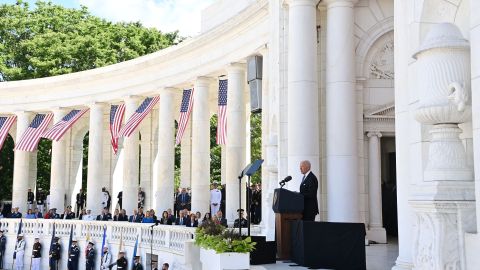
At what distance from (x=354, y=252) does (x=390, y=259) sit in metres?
4.37

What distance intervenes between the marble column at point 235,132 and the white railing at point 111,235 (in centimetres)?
770

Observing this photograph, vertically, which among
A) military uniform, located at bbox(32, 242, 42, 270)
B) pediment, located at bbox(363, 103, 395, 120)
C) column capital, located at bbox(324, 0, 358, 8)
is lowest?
military uniform, located at bbox(32, 242, 42, 270)

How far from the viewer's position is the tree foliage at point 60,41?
82688mm

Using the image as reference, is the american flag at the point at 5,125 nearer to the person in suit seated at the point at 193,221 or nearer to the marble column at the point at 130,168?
the marble column at the point at 130,168

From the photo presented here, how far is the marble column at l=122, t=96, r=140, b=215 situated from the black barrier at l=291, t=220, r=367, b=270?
41.5 metres

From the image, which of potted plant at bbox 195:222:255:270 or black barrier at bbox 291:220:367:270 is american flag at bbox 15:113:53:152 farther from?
black barrier at bbox 291:220:367:270

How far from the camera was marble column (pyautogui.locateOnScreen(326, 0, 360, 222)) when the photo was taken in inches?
1081

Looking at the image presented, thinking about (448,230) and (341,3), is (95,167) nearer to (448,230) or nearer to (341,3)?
(341,3)

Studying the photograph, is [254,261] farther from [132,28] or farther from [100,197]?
[132,28]

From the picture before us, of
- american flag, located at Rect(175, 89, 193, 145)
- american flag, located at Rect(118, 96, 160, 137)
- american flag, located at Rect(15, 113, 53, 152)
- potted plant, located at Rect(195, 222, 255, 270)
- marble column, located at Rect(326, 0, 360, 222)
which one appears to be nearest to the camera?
potted plant, located at Rect(195, 222, 255, 270)

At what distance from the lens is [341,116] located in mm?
28031

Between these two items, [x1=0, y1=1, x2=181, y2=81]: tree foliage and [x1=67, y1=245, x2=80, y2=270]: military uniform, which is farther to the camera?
[x1=0, y1=1, x2=181, y2=81]: tree foliage

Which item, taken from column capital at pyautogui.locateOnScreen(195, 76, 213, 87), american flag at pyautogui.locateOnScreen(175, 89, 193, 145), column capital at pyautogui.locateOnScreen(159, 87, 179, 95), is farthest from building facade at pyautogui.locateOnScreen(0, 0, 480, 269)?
american flag at pyautogui.locateOnScreen(175, 89, 193, 145)

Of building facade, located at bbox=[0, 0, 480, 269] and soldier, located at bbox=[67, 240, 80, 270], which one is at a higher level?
building facade, located at bbox=[0, 0, 480, 269]
